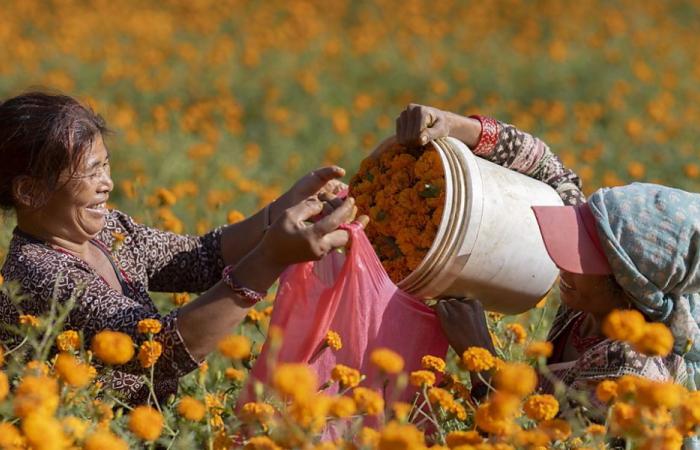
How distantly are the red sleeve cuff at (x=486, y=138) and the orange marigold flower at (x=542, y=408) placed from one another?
96cm

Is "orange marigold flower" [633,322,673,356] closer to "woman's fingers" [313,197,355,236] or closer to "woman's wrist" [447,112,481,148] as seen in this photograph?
"woman's fingers" [313,197,355,236]

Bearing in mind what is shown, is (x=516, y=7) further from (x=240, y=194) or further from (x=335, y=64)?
(x=240, y=194)

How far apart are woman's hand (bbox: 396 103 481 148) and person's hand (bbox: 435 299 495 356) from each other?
14.3 inches

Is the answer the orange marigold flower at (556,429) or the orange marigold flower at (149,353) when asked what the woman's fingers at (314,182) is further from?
the orange marigold flower at (556,429)

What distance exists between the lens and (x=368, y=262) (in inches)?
101

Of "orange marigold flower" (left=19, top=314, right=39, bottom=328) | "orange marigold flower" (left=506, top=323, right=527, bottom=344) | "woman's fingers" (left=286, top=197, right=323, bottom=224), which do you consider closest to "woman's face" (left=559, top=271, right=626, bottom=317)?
"orange marigold flower" (left=506, top=323, right=527, bottom=344)

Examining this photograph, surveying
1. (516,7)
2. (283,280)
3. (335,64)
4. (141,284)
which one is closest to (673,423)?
(283,280)

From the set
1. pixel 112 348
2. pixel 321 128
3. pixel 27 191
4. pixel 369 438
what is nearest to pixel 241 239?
pixel 27 191

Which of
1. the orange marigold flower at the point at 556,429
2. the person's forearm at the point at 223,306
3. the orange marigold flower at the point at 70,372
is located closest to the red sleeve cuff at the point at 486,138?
the person's forearm at the point at 223,306

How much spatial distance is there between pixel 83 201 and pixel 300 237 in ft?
1.94

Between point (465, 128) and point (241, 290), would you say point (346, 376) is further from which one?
point (465, 128)

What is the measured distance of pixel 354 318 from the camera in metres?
2.55

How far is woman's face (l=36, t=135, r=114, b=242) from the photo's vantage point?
2615mm

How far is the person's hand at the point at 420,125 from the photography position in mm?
2680
